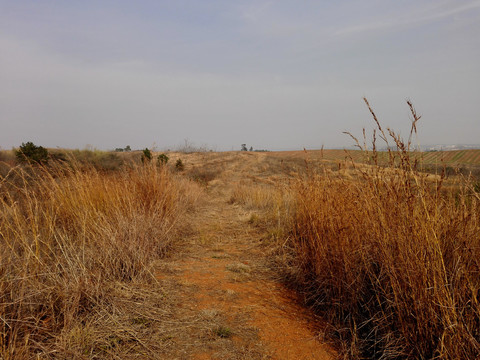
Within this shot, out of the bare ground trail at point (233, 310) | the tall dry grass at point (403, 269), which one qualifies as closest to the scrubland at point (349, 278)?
the tall dry grass at point (403, 269)

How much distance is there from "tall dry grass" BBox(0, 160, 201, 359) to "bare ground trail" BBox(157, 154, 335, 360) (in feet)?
1.66

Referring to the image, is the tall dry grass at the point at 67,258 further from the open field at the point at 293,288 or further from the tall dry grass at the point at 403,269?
the tall dry grass at the point at 403,269

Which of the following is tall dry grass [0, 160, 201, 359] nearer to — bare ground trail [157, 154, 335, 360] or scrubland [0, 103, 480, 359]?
scrubland [0, 103, 480, 359]

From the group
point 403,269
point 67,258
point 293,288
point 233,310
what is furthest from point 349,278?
point 67,258

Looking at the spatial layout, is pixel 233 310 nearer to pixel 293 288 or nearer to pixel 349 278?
pixel 293 288

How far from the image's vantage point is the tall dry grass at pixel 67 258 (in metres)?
1.84

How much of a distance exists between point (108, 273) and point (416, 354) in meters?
2.61

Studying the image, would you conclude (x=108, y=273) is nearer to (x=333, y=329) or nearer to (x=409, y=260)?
(x=333, y=329)

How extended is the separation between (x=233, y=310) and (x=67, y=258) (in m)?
1.57

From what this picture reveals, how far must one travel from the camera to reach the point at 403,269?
6.27ft

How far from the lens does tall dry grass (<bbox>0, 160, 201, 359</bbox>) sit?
1.84 m

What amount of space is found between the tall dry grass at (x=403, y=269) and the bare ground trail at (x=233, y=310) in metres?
0.33

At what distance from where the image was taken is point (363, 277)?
97.5 inches

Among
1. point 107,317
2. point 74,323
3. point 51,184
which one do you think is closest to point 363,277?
point 107,317
